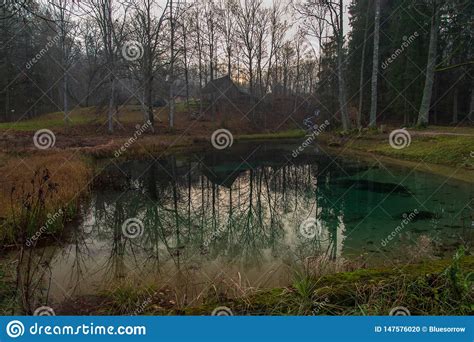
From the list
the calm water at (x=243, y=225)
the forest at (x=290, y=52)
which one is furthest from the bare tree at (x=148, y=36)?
the calm water at (x=243, y=225)

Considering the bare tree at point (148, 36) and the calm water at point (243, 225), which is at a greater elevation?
the bare tree at point (148, 36)

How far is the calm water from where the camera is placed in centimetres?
563

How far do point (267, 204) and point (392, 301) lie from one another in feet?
22.0

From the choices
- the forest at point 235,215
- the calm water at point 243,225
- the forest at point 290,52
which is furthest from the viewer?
the forest at point 290,52

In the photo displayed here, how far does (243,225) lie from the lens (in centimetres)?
829

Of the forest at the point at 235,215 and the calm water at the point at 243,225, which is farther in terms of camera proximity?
the calm water at the point at 243,225

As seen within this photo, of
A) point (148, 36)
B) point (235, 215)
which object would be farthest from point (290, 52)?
point (235, 215)

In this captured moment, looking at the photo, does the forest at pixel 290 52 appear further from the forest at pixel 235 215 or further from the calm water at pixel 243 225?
the calm water at pixel 243 225

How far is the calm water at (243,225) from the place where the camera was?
5.63 m

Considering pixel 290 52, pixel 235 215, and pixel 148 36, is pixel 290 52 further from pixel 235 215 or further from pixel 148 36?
pixel 235 215

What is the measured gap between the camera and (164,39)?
92.2ft
